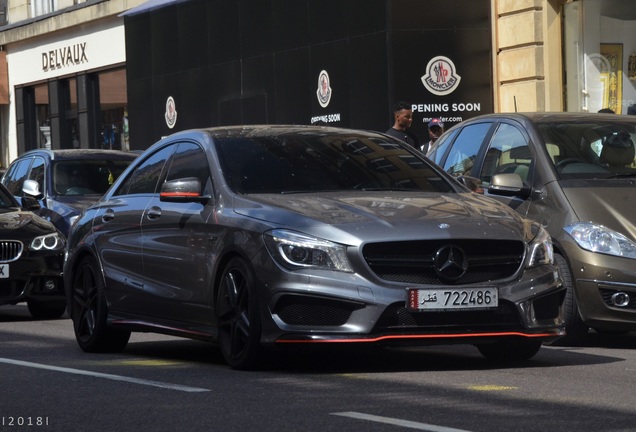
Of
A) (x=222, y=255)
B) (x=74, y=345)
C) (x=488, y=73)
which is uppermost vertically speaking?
(x=488, y=73)

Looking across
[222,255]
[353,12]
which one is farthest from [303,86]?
[222,255]

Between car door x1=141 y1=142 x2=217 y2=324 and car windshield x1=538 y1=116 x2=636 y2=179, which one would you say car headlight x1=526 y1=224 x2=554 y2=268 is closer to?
car door x1=141 y1=142 x2=217 y2=324

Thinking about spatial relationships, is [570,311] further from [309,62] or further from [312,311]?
[309,62]

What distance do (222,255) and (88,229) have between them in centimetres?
228

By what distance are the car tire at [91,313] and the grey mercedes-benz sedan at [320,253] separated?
0.19ft

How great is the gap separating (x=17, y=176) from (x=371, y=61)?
709 cm

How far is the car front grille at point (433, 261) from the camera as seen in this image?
8641 mm

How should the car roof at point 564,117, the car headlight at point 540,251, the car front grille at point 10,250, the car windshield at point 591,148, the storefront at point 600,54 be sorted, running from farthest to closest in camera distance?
the storefront at point 600,54 → the car front grille at point 10,250 → the car roof at point 564,117 → the car windshield at point 591,148 → the car headlight at point 540,251

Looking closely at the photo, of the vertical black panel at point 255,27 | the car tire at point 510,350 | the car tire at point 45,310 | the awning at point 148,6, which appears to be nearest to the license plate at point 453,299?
the car tire at point 510,350

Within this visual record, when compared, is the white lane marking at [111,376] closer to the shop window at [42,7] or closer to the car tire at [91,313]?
the car tire at [91,313]

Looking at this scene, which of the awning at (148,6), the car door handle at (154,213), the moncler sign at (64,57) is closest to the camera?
the car door handle at (154,213)

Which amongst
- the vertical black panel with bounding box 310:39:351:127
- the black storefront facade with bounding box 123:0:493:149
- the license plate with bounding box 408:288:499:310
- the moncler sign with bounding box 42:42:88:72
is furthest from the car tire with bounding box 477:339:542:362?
the moncler sign with bounding box 42:42:88:72

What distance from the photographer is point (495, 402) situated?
7.51 m

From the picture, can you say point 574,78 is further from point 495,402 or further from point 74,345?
point 495,402
